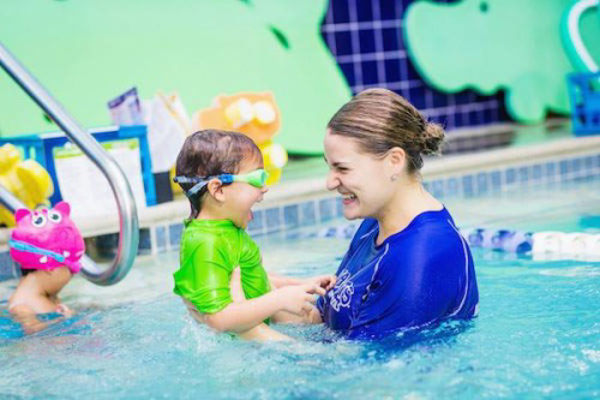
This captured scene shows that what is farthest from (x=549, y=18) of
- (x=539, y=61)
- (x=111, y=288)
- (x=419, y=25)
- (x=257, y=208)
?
(x=111, y=288)

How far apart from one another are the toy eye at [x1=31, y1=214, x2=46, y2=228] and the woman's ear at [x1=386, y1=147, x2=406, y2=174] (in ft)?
6.87

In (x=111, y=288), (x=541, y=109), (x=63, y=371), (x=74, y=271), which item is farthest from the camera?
(x=541, y=109)

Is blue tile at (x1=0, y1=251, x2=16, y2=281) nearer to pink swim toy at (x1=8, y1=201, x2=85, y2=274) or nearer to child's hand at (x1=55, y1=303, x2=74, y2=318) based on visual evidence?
pink swim toy at (x1=8, y1=201, x2=85, y2=274)

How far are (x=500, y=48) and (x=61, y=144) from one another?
628cm

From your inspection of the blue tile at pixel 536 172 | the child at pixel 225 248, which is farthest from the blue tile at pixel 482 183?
the child at pixel 225 248

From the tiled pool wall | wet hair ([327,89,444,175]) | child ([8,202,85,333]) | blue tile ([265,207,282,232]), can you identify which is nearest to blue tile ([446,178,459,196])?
the tiled pool wall

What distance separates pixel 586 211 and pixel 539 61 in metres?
5.03

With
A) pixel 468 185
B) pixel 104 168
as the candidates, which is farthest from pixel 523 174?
pixel 104 168

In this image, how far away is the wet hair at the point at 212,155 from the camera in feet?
11.2

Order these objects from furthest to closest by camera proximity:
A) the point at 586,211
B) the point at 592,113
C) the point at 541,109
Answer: the point at 541,109
the point at 592,113
the point at 586,211

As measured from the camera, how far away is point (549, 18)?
11344mm

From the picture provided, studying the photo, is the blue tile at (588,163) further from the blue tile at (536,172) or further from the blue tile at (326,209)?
the blue tile at (326,209)

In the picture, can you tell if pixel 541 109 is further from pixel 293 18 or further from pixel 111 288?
pixel 111 288

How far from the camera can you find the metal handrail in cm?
410
